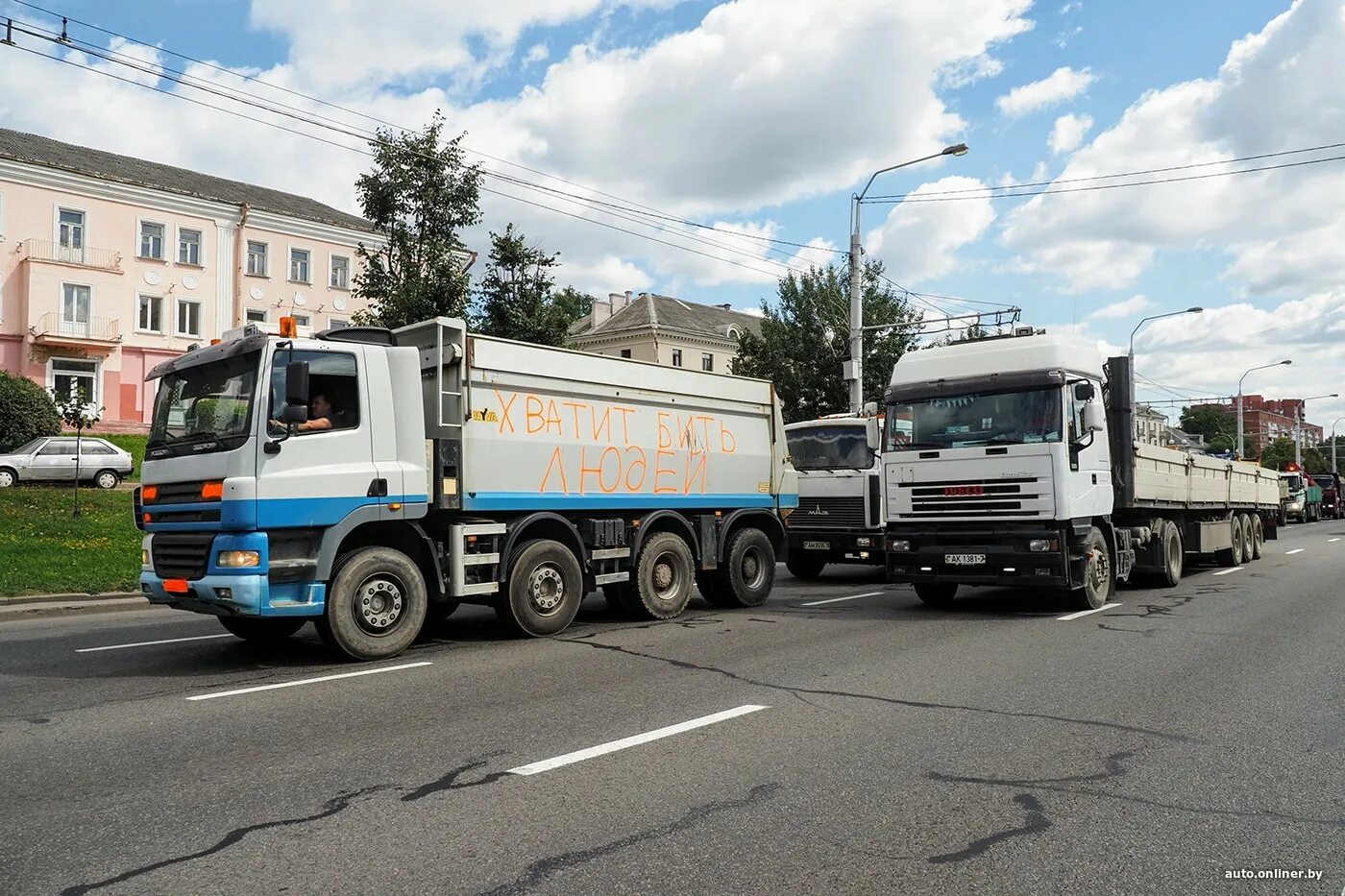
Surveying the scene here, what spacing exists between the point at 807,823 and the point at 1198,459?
15.0 meters

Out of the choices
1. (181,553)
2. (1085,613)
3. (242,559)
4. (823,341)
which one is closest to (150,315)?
(823,341)

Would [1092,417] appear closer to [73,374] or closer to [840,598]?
[840,598]

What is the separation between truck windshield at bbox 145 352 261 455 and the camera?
8.29 m

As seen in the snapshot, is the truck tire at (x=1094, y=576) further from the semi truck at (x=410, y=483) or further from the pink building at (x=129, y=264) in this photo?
the pink building at (x=129, y=264)

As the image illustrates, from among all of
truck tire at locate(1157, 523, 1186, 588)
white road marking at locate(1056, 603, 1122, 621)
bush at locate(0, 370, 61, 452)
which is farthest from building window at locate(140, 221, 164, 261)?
white road marking at locate(1056, 603, 1122, 621)

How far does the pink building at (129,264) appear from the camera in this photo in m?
39.3

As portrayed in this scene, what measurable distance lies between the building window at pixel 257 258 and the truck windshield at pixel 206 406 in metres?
39.6

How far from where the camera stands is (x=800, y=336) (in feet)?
127

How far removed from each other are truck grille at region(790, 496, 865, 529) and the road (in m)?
6.02

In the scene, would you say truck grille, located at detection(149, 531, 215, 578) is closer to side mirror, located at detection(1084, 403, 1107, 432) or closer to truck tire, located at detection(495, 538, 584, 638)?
truck tire, located at detection(495, 538, 584, 638)

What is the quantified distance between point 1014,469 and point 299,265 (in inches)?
1664

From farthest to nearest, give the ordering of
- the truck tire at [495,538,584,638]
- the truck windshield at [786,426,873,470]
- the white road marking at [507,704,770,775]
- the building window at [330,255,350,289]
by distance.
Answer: the building window at [330,255,350,289] → the truck windshield at [786,426,873,470] → the truck tire at [495,538,584,638] → the white road marking at [507,704,770,775]

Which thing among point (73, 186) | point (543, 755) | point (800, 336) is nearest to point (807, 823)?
point (543, 755)

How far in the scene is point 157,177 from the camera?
44594mm
